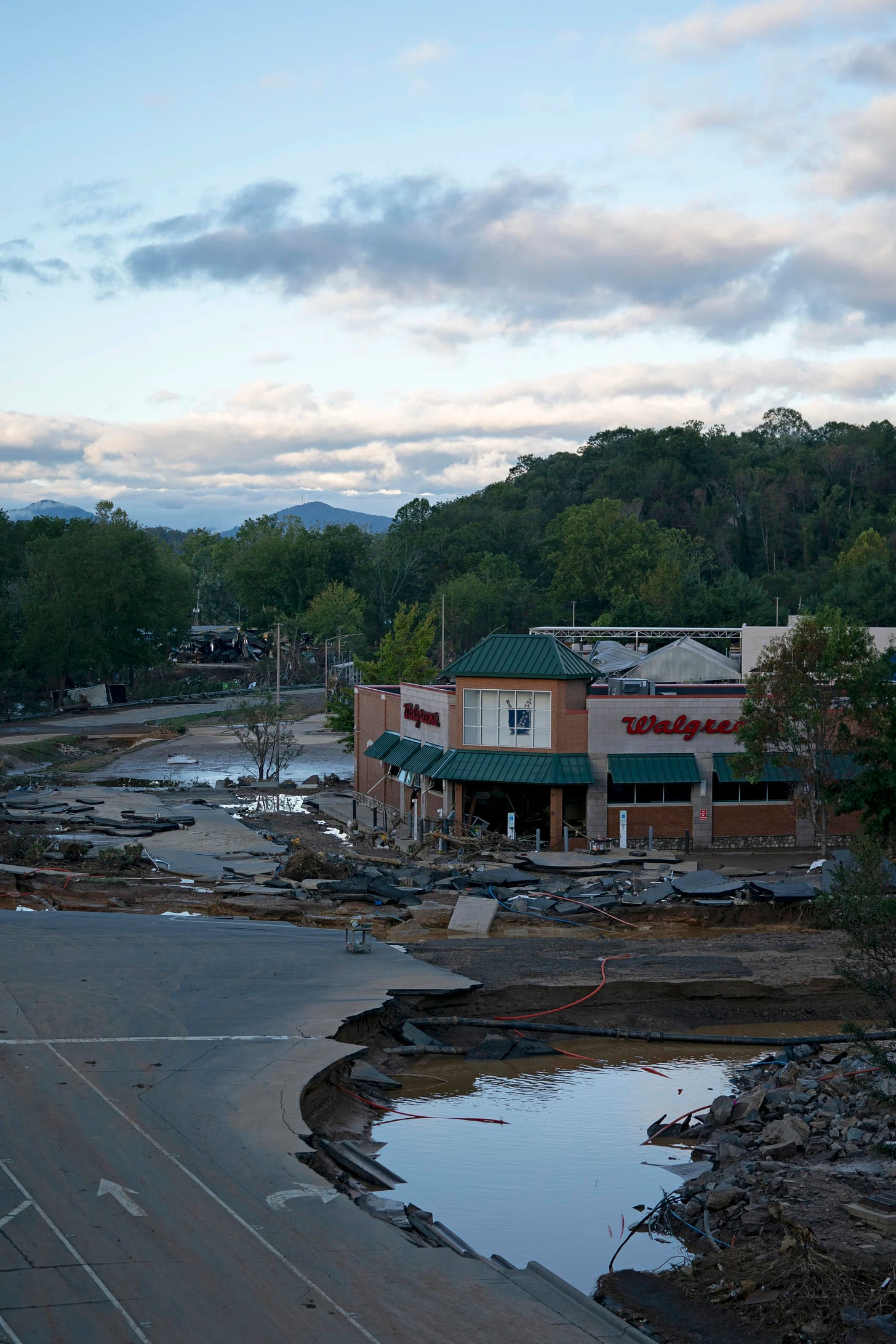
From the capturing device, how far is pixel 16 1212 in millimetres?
14297

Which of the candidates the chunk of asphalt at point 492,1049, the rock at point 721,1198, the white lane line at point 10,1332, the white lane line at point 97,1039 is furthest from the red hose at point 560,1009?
the white lane line at point 10,1332

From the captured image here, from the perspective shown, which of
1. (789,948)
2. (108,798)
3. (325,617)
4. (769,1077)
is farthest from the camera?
(325,617)

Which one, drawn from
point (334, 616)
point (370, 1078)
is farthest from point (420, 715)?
point (334, 616)

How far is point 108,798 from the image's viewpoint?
187 ft

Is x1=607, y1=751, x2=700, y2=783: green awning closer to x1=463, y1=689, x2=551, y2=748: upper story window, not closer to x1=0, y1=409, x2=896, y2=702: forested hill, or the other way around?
x1=463, y1=689, x2=551, y2=748: upper story window

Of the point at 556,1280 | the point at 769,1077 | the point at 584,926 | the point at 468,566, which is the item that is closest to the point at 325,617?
the point at 468,566

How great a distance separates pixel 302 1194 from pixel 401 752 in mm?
36706

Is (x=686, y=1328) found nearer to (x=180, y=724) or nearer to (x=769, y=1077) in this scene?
(x=769, y=1077)

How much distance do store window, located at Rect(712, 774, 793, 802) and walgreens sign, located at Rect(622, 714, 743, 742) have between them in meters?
1.97

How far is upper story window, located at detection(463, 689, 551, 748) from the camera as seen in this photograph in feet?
154

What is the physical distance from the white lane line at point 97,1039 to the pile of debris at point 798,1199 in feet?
23.8

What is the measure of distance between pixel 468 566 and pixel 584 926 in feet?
415

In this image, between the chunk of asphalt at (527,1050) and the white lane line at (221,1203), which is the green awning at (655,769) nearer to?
the chunk of asphalt at (527,1050)

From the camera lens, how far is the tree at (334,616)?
140 m
